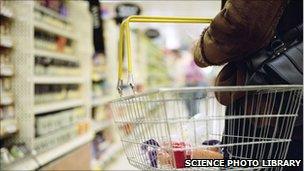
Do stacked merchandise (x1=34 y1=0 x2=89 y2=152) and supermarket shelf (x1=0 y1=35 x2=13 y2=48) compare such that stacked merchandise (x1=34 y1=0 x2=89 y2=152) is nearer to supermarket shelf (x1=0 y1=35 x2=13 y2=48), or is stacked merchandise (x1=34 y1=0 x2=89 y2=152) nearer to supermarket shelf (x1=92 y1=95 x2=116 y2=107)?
supermarket shelf (x1=0 y1=35 x2=13 y2=48)

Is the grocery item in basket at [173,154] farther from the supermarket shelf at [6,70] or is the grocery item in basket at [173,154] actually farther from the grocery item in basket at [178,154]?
the supermarket shelf at [6,70]

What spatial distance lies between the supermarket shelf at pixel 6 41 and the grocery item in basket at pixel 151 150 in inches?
82.2

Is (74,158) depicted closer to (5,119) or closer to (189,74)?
(5,119)

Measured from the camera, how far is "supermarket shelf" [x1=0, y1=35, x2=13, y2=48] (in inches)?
109

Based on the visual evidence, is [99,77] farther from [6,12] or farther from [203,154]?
[203,154]

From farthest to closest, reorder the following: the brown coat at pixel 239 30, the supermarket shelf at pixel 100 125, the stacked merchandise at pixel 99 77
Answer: the stacked merchandise at pixel 99 77 → the supermarket shelf at pixel 100 125 → the brown coat at pixel 239 30

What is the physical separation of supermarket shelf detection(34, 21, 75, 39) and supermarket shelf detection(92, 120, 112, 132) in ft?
4.50

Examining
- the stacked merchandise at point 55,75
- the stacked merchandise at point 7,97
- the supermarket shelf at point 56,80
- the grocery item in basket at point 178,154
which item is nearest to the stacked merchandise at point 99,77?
the stacked merchandise at point 55,75

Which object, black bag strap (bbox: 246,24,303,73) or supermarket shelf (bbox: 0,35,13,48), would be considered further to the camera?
supermarket shelf (bbox: 0,35,13,48)

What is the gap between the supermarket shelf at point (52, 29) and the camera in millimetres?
3322

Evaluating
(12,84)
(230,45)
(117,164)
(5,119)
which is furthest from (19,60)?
(117,164)

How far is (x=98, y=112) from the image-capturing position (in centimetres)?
541

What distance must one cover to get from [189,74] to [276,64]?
41.5 ft

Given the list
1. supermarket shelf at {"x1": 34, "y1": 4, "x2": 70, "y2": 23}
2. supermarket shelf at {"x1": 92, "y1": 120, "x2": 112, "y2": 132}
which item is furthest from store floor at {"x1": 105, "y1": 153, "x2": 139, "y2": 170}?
supermarket shelf at {"x1": 34, "y1": 4, "x2": 70, "y2": 23}
